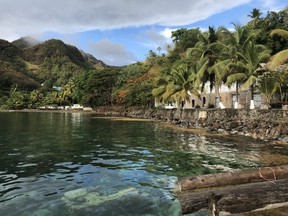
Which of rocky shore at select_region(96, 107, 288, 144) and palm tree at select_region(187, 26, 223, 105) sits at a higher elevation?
palm tree at select_region(187, 26, 223, 105)

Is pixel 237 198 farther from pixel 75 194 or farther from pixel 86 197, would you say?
pixel 75 194

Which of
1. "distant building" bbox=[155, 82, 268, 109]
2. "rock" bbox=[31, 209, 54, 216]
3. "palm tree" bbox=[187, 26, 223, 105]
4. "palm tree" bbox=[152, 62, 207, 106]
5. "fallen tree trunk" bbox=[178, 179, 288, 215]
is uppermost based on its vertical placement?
"palm tree" bbox=[187, 26, 223, 105]

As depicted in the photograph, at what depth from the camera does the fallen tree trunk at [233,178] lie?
855 cm

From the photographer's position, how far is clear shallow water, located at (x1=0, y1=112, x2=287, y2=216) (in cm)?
937

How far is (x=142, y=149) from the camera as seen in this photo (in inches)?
808

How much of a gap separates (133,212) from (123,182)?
3.20m

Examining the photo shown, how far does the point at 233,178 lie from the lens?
28.9 feet

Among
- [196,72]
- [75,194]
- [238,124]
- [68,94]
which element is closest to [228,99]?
[196,72]

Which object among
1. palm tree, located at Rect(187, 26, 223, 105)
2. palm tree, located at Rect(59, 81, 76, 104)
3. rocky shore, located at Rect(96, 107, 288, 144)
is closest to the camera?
rocky shore, located at Rect(96, 107, 288, 144)

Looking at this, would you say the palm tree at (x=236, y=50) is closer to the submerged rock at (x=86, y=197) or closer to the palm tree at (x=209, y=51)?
the palm tree at (x=209, y=51)

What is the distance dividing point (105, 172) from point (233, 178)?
21.2ft

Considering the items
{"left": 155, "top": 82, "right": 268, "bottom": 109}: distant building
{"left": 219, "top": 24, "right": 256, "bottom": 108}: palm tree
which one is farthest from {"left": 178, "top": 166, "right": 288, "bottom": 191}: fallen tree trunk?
{"left": 155, "top": 82, "right": 268, "bottom": 109}: distant building

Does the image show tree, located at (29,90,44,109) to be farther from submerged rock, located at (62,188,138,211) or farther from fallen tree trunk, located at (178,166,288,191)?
fallen tree trunk, located at (178,166,288,191)

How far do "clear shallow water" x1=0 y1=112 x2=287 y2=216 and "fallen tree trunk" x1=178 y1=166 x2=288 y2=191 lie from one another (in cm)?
96
